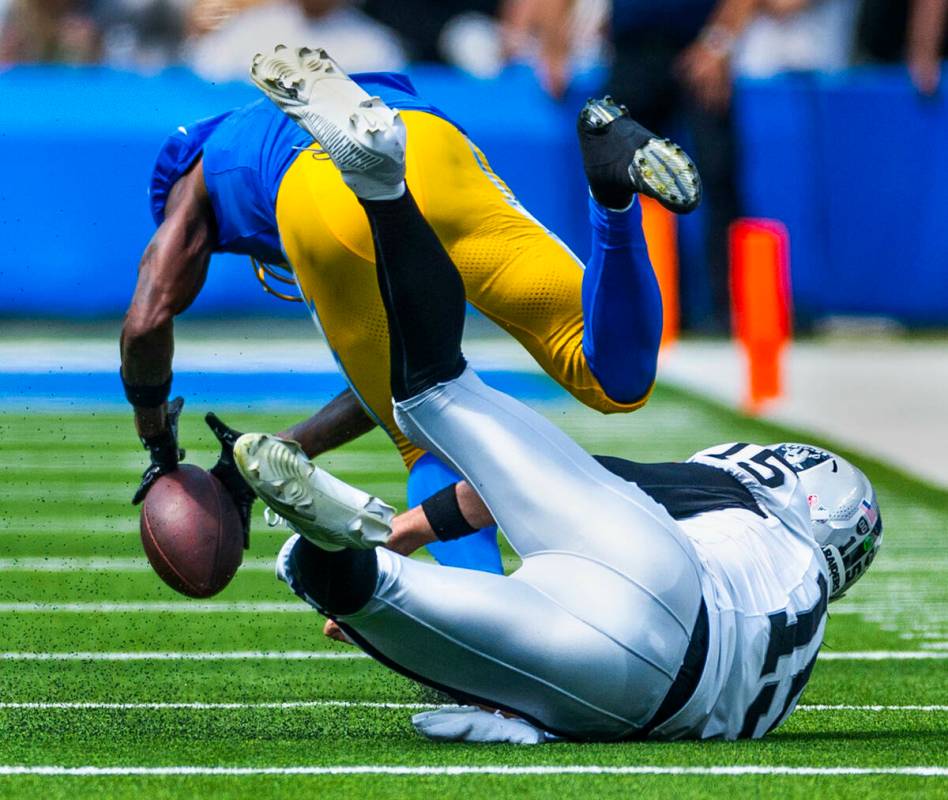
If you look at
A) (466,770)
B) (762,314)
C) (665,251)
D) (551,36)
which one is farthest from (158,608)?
(551,36)

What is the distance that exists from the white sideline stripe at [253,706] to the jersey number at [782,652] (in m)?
0.48

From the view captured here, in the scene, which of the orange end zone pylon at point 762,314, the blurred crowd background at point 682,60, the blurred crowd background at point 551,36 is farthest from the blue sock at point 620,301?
the blurred crowd background at point 682,60

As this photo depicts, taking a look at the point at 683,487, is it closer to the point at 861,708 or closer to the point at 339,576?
the point at 861,708

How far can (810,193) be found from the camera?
14.0 metres

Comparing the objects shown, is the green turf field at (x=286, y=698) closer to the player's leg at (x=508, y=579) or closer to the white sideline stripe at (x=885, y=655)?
the white sideline stripe at (x=885, y=655)

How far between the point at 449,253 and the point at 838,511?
1.01 meters

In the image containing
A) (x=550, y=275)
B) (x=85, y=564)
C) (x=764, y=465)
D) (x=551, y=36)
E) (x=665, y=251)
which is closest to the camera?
(x=764, y=465)

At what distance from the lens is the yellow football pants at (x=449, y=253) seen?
4348 millimetres

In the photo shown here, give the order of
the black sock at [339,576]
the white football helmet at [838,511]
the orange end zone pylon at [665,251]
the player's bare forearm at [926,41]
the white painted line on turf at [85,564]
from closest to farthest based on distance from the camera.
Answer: the black sock at [339,576] → the white football helmet at [838,511] → the white painted line on turf at [85,564] → the orange end zone pylon at [665,251] → the player's bare forearm at [926,41]

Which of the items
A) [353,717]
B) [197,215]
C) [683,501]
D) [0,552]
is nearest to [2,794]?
[353,717]

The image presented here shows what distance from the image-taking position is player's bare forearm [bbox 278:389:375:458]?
17.1ft

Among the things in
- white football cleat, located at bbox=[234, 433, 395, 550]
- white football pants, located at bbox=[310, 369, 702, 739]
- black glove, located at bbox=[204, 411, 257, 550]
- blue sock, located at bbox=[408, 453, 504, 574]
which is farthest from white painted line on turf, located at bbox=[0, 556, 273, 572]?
white football cleat, located at bbox=[234, 433, 395, 550]

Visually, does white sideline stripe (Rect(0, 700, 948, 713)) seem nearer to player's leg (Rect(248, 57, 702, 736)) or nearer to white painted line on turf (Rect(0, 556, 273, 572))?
player's leg (Rect(248, 57, 702, 736))

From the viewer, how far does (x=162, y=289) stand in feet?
16.4
